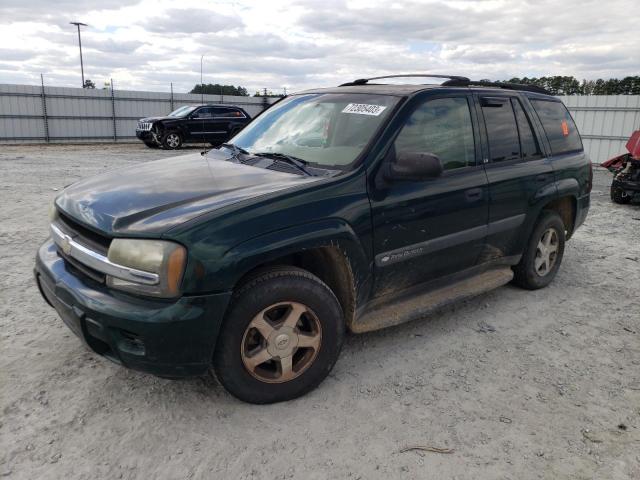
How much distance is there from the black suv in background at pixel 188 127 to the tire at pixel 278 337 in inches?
640

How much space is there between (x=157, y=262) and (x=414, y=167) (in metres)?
1.55

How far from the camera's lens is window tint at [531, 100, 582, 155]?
177 inches

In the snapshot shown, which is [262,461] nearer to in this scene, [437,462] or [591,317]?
[437,462]

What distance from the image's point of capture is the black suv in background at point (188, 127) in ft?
61.0

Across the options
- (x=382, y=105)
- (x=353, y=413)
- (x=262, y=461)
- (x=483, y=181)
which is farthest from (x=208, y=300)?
(x=483, y=181)

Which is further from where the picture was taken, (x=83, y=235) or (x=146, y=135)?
(x=146, y=135)

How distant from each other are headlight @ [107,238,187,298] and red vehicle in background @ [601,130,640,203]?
887cm

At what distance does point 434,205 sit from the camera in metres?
3.34

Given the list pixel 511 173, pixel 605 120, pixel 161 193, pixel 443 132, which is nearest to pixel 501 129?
pixel 511 173

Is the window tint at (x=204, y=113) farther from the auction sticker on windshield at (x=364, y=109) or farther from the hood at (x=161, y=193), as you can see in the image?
the auction sticker on windshield at (x=364, y=109)

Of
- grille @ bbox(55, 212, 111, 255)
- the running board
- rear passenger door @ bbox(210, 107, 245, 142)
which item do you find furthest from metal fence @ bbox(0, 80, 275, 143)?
grille @ bbox(55, 212, 111, 255)

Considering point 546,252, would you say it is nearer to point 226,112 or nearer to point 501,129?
point 501,129

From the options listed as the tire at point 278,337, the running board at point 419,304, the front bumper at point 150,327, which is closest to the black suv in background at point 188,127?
the running board at point 419,304

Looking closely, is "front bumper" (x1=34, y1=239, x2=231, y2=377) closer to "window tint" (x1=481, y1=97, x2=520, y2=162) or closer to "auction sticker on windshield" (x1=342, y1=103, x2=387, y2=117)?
"auction sticker on windshield" (x1=342, y1=103, x2=387, y2=117)
